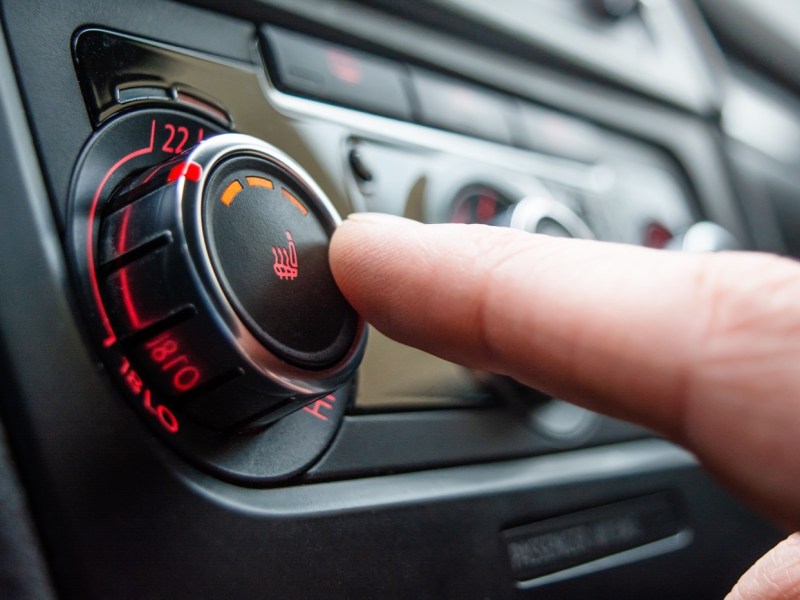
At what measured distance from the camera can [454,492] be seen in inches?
19.2

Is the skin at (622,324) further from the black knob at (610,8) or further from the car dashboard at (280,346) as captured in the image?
the black knob at (610,8)

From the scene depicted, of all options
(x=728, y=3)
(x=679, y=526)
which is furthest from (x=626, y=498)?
(x=728, y=3)

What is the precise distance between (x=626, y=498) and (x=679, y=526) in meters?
0.07

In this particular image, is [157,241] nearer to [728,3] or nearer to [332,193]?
[332,193]

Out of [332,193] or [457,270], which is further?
[332,193]

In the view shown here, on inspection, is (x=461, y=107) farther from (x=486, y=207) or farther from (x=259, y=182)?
(x=259, y=182)

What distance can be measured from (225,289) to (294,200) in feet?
0.27

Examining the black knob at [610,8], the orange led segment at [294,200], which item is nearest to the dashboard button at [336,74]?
the orange led segment at [294,200]

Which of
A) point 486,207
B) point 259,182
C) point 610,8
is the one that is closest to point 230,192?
point 259,182

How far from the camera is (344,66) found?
0.58 m

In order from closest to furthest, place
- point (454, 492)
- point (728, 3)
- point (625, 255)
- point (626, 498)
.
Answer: point (625, 255) → point (454, 492) → point (626, 498) → point (728, 3)

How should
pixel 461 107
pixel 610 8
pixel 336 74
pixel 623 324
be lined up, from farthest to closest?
pixel 610 8 < pixel 461 107 < pixel 336 74 < pixel 623 324

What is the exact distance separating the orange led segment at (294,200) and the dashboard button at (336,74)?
0.15 m

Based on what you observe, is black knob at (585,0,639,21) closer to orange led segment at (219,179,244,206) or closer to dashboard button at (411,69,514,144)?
dashboard button at (411,69,514,144)
